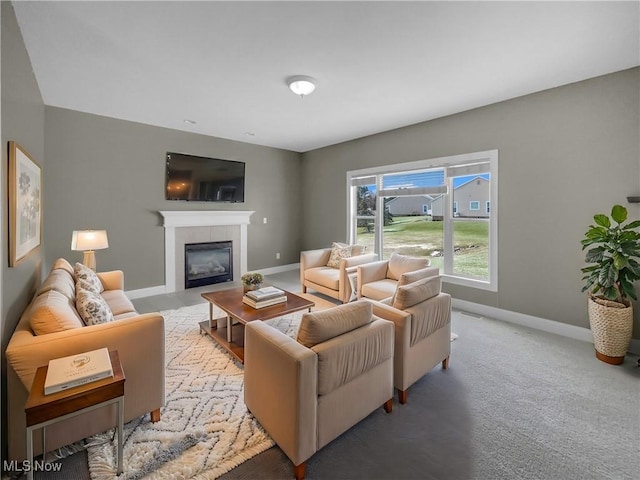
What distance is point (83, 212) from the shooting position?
162 inches

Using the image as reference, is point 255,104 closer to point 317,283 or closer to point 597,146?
point 317,283

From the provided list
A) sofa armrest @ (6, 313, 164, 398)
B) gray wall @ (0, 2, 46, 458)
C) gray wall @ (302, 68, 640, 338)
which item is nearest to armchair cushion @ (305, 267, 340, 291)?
gray wall @ (302, 68, 640, 338)

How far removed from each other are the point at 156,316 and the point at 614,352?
12.4 ft

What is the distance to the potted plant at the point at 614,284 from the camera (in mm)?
2535

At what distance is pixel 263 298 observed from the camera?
116 inches

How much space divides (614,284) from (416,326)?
201 centimetres

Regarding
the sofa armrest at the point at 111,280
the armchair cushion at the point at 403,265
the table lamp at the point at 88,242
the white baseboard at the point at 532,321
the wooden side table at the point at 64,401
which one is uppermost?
the table lamp at the point at 88,242

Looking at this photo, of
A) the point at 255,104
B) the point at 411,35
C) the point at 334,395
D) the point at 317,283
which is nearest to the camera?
the point at 334,395

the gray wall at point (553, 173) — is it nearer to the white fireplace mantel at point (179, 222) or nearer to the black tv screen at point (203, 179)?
the black tv screen at point (203, 179)

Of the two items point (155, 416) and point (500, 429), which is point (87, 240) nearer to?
point (155, 416)

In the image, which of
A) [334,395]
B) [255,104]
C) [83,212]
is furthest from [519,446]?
[83,212]

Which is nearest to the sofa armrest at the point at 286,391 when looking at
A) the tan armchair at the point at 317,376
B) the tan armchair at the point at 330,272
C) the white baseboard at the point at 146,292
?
the tan armchair at the point at 317,376

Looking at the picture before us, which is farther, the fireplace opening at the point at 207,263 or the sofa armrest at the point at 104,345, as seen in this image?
the fireplace opening at the point at 207,263

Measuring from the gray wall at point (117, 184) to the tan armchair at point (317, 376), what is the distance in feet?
12.0
